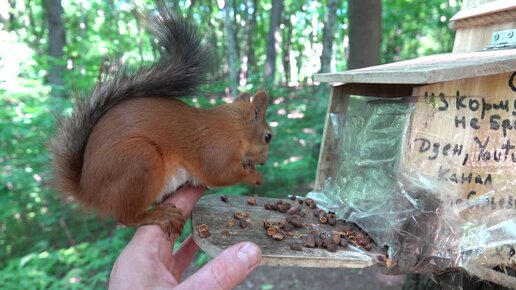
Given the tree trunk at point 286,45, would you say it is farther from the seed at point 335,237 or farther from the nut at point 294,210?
the seed at point 335,237

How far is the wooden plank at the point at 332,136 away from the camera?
5.61 ft

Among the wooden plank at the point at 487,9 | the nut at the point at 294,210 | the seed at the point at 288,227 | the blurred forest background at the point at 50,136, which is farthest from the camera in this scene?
the blurred forest background at the point at 50,136

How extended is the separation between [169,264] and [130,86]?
704 millimetres

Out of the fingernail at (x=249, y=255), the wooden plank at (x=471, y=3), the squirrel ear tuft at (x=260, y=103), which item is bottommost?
the fingernail at (x=249, y=255)

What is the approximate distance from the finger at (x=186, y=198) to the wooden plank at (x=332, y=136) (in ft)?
1.74

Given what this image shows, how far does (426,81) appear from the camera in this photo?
A: 39.0 inches

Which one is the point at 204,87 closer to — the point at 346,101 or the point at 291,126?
the point at 346,101

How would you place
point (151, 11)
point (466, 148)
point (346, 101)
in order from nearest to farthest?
point (466, 148), point (151, 11), point (346, 101)

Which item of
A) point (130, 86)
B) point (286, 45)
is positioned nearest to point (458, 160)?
point (130, 86)

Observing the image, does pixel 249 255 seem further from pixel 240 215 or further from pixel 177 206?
pixel 177 206

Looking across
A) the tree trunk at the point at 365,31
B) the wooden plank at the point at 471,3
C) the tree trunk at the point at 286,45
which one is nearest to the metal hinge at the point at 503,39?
the wooden plank at the point at 471,3

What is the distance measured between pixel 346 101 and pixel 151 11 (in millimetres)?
887

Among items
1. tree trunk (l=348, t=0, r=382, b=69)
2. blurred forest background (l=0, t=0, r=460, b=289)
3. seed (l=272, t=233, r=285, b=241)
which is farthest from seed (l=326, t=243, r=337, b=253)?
tree trunk (l=348, t=0, r=382, b=69)

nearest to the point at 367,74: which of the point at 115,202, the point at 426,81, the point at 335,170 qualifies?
the point at 426,81
